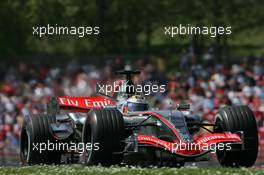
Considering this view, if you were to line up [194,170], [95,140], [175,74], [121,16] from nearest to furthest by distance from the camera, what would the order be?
1. [194,170]
2. [95,140]
3. [175,74]
4. [121,16]

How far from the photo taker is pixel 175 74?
2975 cm

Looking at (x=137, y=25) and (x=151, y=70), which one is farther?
(x=137, y=25)

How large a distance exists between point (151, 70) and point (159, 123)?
13656 millimetres

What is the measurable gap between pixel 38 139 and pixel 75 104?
1197mm

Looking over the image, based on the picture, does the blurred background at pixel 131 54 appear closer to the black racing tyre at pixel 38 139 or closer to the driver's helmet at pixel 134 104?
the black racing tyre at pixel 38 139

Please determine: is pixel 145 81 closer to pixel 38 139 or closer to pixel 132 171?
pixel 38 139

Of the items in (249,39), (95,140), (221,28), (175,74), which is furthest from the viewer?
(249,39)

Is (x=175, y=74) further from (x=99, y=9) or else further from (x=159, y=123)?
(x=159, y=123)

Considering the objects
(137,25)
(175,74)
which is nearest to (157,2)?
(137,25)

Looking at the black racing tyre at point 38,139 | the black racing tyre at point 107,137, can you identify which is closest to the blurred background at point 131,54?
the black racing tyre at point 38,139

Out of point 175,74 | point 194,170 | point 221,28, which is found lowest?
point 194,170

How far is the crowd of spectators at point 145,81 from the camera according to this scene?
2569 cm

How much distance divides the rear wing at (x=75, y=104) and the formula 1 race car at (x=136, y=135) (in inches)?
1.6
